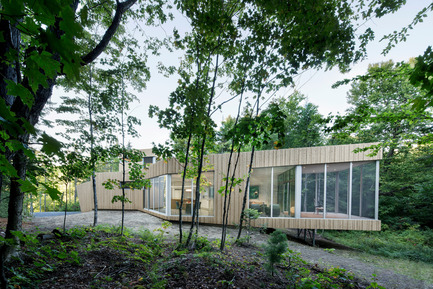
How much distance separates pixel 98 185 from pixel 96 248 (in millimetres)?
13885

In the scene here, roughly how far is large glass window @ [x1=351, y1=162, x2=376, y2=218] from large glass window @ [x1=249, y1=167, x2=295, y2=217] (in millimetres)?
2497

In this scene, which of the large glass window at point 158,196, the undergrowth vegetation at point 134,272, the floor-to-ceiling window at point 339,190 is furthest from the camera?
the large glass window at point 158,196

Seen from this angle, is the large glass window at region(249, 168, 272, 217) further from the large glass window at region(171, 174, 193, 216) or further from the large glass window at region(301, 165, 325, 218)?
the large glass window at region(171, 174, 193, 216)

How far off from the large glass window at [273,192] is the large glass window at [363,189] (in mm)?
2497

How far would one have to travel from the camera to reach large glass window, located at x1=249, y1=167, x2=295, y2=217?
7773 millimetres

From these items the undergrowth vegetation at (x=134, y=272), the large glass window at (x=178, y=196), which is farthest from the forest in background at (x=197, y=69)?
the large glass window at (x=178, y=196)

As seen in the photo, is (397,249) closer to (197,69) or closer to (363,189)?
(363,189)

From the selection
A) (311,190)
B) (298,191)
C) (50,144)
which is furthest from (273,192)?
(50,144)

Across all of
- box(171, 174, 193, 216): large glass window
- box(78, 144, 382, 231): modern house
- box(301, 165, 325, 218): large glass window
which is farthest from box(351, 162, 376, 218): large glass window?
box(171, 174, 193, 216): large glass window

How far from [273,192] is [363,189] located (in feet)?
12.1

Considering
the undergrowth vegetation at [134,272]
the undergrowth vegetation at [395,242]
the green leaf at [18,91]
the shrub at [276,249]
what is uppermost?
the green leaf at [18,91]

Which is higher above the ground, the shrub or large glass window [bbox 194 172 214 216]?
the shrub

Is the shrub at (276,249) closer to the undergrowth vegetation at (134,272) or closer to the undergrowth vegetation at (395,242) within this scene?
the undergrowth vegetation at (134,272)

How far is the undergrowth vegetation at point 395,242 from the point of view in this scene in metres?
6.97
